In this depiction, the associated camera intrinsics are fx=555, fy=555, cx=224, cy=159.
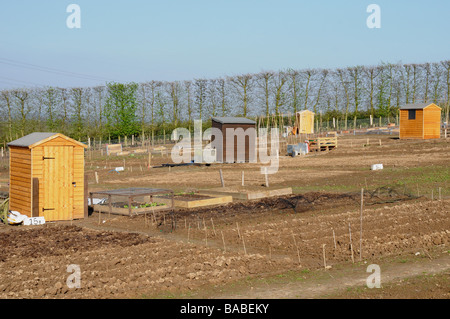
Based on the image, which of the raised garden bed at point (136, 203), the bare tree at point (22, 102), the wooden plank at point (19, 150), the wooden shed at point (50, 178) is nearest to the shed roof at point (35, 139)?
the wooden shed at point (50, 178)

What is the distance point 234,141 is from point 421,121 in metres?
14.6

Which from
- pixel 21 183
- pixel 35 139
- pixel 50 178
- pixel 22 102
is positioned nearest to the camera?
pixel 50 178

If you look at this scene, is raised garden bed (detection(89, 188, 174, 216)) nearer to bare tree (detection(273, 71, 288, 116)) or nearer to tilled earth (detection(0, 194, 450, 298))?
tilled earth (detection(0, 194, 450, 298))

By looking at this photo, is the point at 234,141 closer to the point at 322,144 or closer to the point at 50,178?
the point at 322,144

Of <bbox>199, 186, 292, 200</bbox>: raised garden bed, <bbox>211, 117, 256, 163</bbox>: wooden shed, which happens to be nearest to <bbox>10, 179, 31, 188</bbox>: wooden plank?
<bbox>199, 186, 292, 200</bbox>: raised garden bed

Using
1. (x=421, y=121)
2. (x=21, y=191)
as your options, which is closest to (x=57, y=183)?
(x=21, y=191)

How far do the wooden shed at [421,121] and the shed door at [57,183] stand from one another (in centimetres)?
3107

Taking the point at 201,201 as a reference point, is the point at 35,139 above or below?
above

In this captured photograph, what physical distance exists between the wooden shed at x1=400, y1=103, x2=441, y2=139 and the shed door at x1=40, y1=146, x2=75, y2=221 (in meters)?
31.1

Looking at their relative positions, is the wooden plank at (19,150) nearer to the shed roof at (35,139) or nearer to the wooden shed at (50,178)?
the wooden shed at (50,178)

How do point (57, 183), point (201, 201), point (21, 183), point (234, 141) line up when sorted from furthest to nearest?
1. point (234, 141)
2. point (201, 201)
3. point (21, 183)
4. point (57, 183)

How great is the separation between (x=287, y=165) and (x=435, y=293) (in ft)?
87.6

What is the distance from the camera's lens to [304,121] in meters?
58.5
